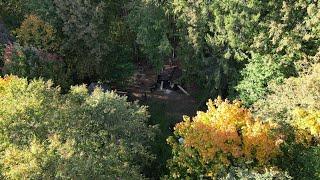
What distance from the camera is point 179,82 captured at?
1559 inches

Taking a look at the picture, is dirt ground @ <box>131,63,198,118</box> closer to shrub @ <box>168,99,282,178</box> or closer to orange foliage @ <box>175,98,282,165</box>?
shrub @ <box>168,99,282,178</box>

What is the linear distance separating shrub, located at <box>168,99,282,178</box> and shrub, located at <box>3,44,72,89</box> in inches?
526

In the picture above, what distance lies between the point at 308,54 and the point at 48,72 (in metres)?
18.6

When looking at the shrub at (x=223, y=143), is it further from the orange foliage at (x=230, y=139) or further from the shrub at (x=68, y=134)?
the shrub at (x=68, y=134)

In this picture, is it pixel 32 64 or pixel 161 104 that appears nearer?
pixel 32 64

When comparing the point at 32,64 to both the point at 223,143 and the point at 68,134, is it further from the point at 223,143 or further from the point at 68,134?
the point at 223,143

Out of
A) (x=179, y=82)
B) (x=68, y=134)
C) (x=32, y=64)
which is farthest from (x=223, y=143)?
(x=179, y=82)

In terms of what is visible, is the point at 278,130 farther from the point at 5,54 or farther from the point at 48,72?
the point at 5,54

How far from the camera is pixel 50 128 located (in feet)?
78.3

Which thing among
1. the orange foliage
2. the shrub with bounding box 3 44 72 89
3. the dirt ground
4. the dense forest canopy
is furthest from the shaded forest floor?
the shrub with bounding box 3 44 72 89

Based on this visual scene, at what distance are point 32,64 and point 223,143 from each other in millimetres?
16519

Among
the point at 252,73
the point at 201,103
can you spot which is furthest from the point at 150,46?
the point at 252,73

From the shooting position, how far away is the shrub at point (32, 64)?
3300 centimetres

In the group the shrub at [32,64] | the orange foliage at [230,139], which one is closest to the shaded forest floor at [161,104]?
the orange foliage at [230,139]
